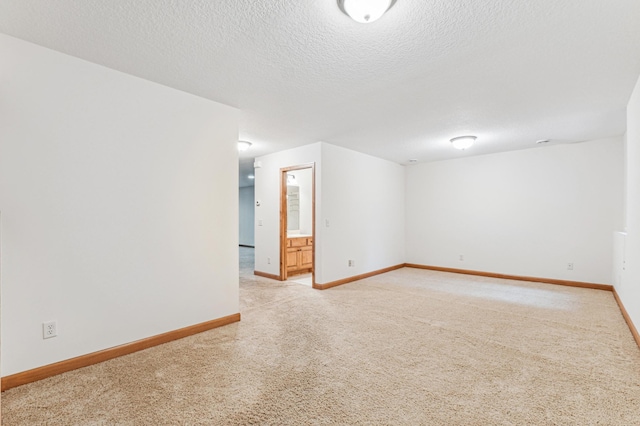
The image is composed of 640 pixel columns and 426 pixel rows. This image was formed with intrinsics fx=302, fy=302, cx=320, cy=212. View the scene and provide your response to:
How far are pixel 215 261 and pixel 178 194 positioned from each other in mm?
775

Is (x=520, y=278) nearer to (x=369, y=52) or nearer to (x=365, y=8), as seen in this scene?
(x=369, y=52)

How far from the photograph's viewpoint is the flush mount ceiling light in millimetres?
1625

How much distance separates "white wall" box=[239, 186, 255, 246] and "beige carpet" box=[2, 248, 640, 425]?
753cm

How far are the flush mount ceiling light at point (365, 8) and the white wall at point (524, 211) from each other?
491 centimetres

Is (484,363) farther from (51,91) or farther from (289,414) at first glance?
(51,91)

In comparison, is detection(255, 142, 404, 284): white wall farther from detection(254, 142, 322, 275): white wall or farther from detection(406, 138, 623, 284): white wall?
detection(406, 138, 623, 284): white wall

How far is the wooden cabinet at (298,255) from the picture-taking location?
5.68 meters

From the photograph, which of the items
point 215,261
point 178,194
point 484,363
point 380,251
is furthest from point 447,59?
point 380,251

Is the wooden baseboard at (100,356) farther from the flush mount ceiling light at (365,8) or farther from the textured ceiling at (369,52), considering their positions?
the flush mount ceiling light at (365,8)

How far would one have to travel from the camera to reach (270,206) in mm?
5590

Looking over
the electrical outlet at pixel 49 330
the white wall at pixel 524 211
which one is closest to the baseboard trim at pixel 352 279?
the white wall at pixel 524 211

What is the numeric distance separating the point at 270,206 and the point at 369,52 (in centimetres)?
378

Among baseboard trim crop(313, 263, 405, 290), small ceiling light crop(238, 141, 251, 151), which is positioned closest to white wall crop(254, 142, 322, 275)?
small ceiling light crop(238, 141, 251, 151)

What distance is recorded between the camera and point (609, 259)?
4.67 meters
